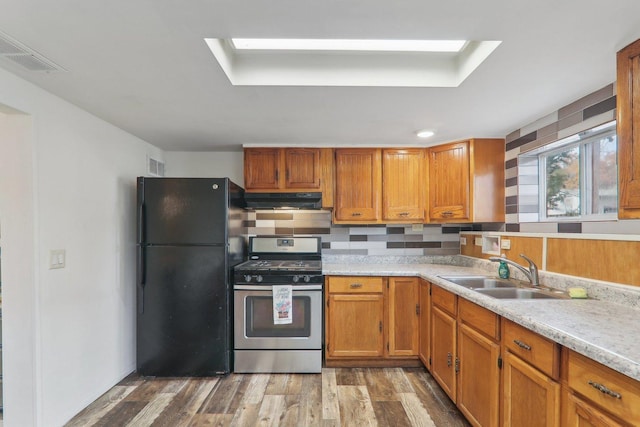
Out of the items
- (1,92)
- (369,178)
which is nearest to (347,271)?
(369,178)

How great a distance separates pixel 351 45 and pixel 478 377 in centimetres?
200

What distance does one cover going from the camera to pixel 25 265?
5.63 ft

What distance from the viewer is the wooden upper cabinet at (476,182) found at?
266cm

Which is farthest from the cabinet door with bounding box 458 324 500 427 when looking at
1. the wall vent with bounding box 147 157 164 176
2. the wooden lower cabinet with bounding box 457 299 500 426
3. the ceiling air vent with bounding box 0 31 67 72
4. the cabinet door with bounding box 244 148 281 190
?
the wall vent with bounding box 147 157 164 176

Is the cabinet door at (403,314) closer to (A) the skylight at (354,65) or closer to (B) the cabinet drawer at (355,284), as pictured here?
(B) the cabinet drawer at (355,284)

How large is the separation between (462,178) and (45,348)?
328 cm

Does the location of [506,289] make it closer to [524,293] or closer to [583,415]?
[524,293]

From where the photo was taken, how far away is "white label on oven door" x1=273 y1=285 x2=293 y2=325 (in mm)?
2518

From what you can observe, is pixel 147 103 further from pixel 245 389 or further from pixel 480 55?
pixel 245 389

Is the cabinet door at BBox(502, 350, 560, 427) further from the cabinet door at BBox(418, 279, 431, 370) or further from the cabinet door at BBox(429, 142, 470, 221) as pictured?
the cabinet door at BBox(429, 142, 470, 221)

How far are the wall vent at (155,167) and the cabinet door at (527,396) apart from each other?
3174mm

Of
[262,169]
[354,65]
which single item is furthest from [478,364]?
[262,169]

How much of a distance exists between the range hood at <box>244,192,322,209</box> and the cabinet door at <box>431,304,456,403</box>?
137 cm

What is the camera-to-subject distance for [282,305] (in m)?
2.53
